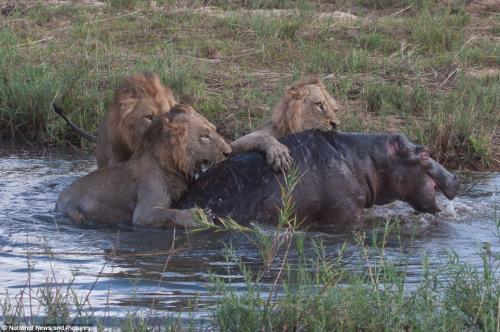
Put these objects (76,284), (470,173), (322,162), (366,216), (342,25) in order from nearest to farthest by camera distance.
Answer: (76,284)
(322,162)
(366,216)
(470,173)
(342,25)

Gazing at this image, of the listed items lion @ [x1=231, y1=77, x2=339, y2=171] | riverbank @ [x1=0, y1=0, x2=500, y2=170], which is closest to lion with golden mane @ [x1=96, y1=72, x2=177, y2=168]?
lion @ [x1=231, y1=77, x2=339, y2=171]

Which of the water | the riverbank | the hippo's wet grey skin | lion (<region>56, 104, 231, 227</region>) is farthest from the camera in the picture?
the riverbank

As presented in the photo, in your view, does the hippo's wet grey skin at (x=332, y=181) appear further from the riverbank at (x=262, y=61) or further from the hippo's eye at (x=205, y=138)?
the riverbank at (x=262, y=61)

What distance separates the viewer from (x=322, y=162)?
25.1 feet

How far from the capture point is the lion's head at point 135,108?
823 centimetres

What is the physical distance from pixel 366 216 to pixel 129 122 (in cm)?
186

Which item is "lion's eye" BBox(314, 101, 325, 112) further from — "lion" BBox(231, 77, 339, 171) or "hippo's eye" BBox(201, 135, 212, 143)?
"hippo's eye" BBox(201, 135, 212, 143)

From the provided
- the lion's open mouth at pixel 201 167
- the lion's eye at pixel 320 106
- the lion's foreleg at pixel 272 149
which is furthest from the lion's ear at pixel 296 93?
the lion's open mouth at pixel 201 167

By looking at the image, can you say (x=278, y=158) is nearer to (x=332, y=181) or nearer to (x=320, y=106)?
(x=332, y=181)

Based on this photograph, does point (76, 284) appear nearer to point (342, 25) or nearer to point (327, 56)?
point (327, 56)

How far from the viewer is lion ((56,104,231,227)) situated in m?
7.70

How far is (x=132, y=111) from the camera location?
828 cm

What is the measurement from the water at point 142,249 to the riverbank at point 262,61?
1143 millimetres

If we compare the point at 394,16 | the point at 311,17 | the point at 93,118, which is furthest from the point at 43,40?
the point at 394,16
